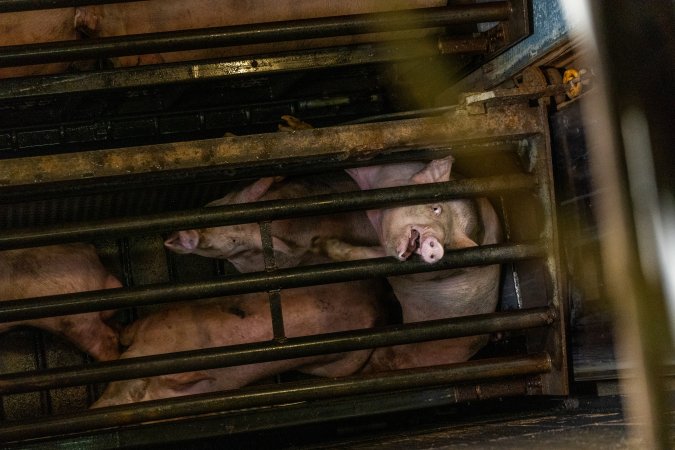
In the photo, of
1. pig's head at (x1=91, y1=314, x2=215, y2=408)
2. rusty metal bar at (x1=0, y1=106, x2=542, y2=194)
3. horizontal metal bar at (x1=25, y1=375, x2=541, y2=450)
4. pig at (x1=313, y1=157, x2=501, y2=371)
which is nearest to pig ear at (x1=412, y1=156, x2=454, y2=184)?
pig at (x1=313, y1=157, x2=501, y2=371)

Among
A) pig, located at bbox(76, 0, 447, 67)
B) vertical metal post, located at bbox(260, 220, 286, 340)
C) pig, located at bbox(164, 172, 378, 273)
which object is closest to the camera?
vertical metal post, located at bbox(260, 220, 286, 340)

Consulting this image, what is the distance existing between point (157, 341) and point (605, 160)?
2.26m

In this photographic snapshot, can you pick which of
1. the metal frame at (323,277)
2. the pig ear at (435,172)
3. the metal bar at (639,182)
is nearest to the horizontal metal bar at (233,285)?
the metal frame at (323,277)

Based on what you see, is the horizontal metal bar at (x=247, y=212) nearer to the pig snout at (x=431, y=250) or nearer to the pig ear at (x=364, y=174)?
the pig snout at (x=431, y=250)

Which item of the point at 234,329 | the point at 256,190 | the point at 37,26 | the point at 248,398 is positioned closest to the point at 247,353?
the point at 248,398

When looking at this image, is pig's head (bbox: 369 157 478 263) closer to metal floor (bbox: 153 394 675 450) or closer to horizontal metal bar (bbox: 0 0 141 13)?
metal floor (bbox: 153 394 675 450)

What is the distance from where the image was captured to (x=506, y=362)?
2.25 meters

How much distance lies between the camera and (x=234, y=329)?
2.63m

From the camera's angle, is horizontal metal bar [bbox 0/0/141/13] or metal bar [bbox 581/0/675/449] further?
horizontal metal bar [bbox 0/0/141/13]

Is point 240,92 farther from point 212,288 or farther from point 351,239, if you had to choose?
point 212,288

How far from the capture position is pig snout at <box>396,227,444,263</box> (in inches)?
81.1

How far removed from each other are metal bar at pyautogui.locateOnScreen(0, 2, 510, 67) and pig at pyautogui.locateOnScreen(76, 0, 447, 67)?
0.88 feet

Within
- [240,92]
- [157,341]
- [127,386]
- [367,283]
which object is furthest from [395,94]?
[127,386]

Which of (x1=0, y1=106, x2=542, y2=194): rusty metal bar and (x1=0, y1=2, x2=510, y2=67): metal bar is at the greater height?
(x1=0, y1=2, x2=510, y2=67): metal bar
